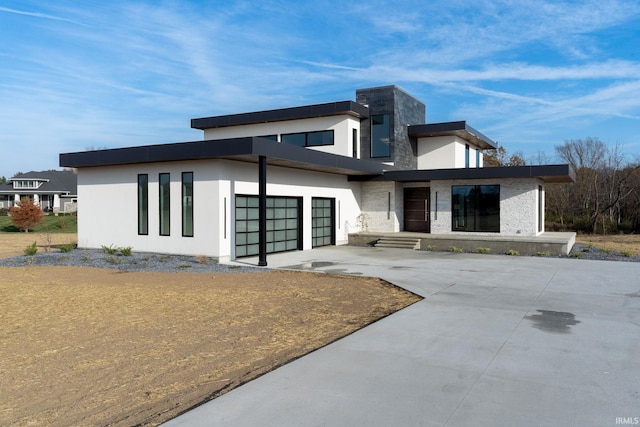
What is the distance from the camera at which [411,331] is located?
23.5 ft

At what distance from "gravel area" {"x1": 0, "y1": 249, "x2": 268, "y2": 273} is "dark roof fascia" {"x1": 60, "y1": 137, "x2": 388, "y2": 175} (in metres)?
3.45

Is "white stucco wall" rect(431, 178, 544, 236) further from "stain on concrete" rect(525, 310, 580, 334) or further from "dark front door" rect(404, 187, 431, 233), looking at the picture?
"stain on concrete" rect(525, 310, 580, 334)

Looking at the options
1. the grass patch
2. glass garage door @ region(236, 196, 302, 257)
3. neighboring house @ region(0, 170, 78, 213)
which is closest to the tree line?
glass garage door @ region(236, 196, 302, 257)

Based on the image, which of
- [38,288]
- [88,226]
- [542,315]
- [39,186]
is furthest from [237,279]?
[39,186]

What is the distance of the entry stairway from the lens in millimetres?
20922

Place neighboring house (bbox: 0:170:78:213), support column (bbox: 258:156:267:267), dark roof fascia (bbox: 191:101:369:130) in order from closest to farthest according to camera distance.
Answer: support column (bbox: 258:156:267:267) < dark roof fascia (bbox: 191:101:369:130) < neighboring house (bbox: 0:170:78:213)

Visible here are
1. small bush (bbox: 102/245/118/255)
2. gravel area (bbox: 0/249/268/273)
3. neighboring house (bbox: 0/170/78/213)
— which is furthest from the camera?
neighboring house (bbox: 0/170/78/213)

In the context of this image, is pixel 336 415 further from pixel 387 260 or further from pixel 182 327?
pixel 387 260

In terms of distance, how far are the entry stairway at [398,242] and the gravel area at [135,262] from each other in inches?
337

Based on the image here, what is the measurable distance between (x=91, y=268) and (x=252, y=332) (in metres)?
9.40

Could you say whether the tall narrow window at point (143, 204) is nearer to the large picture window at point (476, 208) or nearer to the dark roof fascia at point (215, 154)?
the dark roof fascia at point (215, 154)

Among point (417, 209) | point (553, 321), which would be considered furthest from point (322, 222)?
point (553, 321)

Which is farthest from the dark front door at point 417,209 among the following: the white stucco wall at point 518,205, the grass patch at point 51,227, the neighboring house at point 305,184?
the grass patch at point 51,227

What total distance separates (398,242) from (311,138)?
7537 mm
